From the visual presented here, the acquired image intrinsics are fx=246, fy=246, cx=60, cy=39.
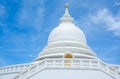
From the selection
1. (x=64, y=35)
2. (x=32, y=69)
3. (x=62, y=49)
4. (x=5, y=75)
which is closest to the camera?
(x=32, y=69)

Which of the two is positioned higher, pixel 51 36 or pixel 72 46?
pixel 51 36

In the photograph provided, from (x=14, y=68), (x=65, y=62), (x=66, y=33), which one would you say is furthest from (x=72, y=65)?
(x=66, y=33)

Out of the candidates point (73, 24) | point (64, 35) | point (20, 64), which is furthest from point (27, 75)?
point (73, 24)

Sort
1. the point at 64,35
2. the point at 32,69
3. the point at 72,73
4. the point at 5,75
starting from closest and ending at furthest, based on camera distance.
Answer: the point at 72,73, the point at 32,69, the point at 5,75, the point at 64,35

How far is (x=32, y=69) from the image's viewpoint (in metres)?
21.6

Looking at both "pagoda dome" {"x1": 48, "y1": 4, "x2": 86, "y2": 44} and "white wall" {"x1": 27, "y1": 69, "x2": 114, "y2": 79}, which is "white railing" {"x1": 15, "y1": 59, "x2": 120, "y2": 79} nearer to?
"white wall" {"x1": 27, "y1": 69, "x2": 114, "y2": 79}

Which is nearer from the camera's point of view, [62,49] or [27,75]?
[27,75]

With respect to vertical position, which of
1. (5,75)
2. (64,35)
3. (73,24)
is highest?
(73,24)

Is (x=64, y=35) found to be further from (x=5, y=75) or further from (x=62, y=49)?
(x=5, y=75)

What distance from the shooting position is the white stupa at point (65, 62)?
66.7 feet

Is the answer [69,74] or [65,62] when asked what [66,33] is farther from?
[69,74]

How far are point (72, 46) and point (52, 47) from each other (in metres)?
2.55

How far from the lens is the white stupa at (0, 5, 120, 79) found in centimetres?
2034

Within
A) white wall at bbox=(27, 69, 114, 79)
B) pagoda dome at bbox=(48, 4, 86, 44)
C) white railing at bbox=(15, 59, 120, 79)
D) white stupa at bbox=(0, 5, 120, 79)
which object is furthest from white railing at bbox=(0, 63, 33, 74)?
white wall at bbox=(27, 69, 114, 79)
